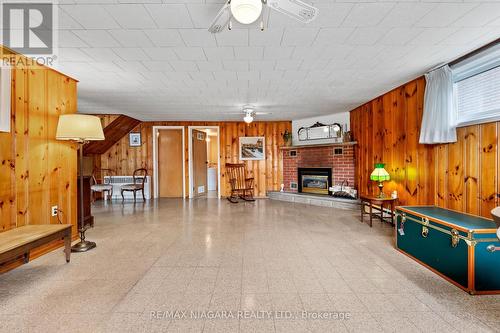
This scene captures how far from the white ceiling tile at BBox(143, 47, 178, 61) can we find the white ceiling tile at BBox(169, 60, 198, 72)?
0.11 m

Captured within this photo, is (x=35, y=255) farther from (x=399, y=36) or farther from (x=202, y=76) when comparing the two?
(x=399, y=36)

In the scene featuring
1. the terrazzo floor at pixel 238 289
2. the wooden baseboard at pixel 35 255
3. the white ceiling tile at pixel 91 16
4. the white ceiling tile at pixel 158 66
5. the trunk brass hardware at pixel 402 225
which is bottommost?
the terrazzo floor at pixel 238 289

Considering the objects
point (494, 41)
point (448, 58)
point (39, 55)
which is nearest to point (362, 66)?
point (448, 58)

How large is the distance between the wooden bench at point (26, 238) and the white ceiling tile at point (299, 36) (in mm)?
3026

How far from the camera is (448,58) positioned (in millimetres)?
2838

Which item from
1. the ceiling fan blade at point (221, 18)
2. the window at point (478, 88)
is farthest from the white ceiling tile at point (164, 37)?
the window at point (478, 88)

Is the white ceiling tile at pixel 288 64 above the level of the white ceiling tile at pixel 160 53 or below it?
above

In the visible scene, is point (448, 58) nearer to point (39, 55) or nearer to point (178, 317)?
point (178, 317)

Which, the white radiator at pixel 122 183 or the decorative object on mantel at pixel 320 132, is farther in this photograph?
the white radiator at pixel 122 183

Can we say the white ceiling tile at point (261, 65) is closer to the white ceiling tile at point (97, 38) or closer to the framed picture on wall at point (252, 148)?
the white ceiling tile at point (97, 38)

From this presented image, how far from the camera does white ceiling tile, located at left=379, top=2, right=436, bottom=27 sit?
6.18ft

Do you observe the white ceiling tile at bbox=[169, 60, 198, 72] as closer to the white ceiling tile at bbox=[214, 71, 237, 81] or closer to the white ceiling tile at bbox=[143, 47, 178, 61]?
the white ceiling tile at bbox=[143, 47, 178, 61]

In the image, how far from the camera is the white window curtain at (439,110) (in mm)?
2871

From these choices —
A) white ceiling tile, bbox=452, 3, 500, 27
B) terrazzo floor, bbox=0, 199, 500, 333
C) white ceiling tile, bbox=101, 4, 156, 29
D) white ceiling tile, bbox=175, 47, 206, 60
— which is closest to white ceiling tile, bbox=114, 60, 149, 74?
white ceiling tile, bbox=175, 47, 206, 60
